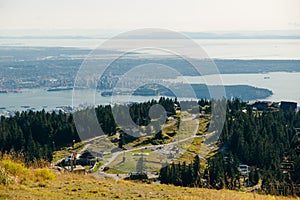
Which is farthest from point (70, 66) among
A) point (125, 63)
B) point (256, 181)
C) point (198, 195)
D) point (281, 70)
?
point (198, 195)

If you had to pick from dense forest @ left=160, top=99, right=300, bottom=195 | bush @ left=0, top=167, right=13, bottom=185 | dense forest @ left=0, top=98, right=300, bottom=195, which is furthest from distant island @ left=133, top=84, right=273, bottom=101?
bush @ left=0, top=167, right=13, bottom=185

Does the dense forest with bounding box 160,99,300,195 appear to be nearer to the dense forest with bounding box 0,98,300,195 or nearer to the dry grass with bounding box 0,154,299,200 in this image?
the dense forest with bounding box 0,98,300,195

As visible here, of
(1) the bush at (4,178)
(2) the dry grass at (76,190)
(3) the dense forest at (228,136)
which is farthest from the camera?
(3) the dense forest at (228,136)

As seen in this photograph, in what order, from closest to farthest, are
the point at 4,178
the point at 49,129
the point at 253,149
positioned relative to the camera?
the point at 4,178
the point at 253,149
the point at 49,129

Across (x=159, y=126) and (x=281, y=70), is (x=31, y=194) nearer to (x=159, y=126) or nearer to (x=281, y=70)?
(x=159, y=126)

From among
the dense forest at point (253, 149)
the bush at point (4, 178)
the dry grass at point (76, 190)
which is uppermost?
the bush at point (4, 178)

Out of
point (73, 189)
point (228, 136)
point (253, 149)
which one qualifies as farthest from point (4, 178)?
point (228, 136)

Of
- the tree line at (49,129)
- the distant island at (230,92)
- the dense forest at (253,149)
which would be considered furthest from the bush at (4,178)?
the distant island at (230,92)

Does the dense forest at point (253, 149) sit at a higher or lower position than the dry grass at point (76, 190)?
lower

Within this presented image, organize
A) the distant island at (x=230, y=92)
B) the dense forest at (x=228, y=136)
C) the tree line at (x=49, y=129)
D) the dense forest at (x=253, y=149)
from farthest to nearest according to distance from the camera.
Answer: the distant island at (x=230, y=92) < the tree line at (x=49, y=129) < the dense forest at (x=228, y=136) < the dense forest at (x=253, y=149)

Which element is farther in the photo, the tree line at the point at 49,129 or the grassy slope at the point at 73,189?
the tree line at the point at 49,129

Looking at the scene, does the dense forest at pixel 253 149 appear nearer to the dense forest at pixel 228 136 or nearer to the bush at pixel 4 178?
the dense forest at pixel 228 136

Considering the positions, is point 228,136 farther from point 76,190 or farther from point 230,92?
point 230,92
